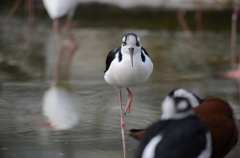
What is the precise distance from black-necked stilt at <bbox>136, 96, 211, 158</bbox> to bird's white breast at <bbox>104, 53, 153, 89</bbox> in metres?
1.37

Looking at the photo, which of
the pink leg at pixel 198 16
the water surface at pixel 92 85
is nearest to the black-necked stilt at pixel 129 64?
the water surface at pixel 92 85

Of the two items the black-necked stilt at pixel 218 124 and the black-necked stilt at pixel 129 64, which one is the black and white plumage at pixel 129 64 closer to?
the black-necked stilt at pixel 129 64

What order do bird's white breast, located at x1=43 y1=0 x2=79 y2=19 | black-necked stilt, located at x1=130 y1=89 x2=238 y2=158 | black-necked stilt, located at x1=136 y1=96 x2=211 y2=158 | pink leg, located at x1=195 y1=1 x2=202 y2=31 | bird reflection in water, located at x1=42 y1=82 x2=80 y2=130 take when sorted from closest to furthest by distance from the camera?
1. black-necked stilt, located at x1=136 y1=96 x2=211 y2=158
2. black-necked stilt, located at x1=130 y1=89 x2=238 y2=158
3. bird reflection in water, located at x1=42 y1=82 x2=80 y2=130
4. bird's white breast, located at x1=43 y1=0 x2=79 y2=19
5. pink leg, located at x1=195 y1=1 x2=202 y2=31

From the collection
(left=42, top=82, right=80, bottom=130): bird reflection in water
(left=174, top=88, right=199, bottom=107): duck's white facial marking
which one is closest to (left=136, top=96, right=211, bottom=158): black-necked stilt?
(left=174, top=88, right=199, bottom=107): duck's white facial marking

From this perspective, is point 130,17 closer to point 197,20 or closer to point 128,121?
point 197,20

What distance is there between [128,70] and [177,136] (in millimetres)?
1551

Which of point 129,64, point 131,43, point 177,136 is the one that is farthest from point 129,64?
point 177,136

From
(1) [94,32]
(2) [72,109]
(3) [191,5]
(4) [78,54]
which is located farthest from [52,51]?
(3) [191,5]

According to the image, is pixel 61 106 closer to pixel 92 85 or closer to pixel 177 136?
pixel 92 85

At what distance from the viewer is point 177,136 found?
3.80 m

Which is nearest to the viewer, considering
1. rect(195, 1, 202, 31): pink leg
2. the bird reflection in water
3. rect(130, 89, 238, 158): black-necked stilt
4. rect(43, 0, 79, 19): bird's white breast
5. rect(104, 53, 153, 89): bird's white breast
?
rect(130, 89, 238, 158): black-necked stilt

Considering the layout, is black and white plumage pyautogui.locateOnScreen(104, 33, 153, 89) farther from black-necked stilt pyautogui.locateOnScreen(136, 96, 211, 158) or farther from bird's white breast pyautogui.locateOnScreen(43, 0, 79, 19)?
bird's white breast pyautogui.locateOnScreen(43, 0, 79, 19)

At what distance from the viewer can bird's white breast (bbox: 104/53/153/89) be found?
5250 mm

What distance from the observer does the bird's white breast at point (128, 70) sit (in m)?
5.25
